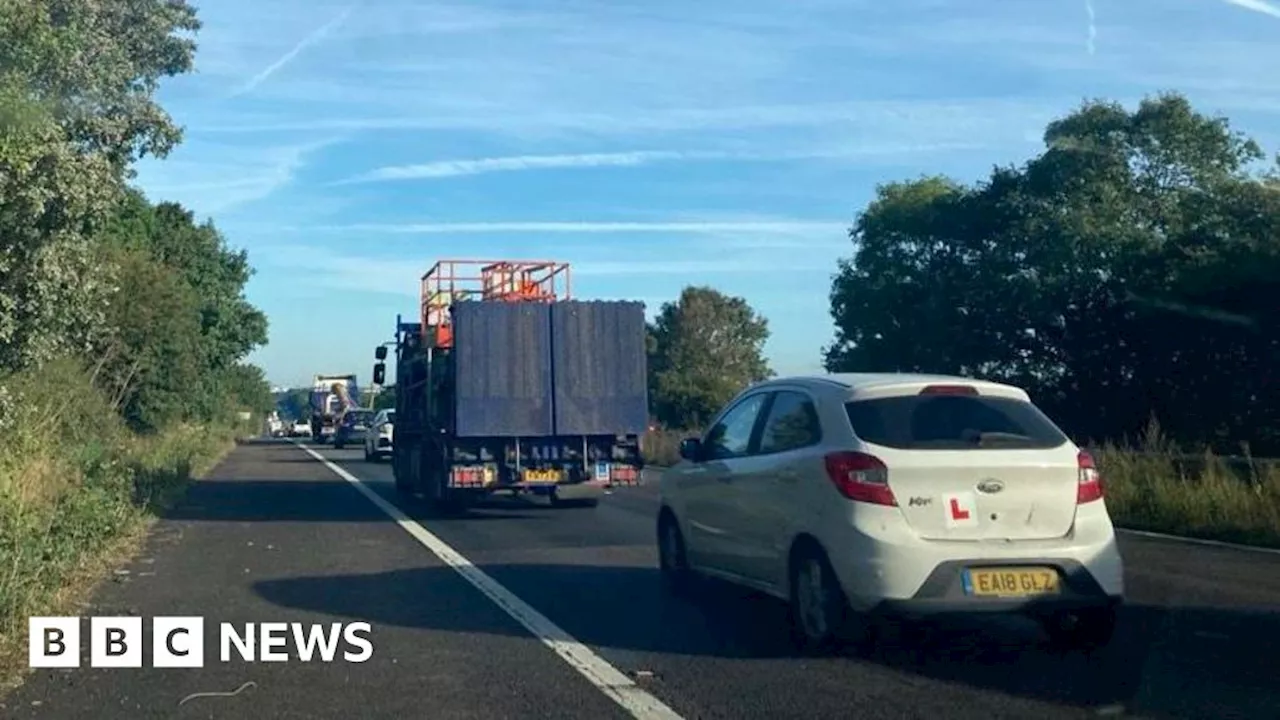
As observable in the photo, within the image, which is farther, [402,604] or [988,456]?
[402,604]

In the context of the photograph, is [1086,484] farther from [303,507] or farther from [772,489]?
[303,507]

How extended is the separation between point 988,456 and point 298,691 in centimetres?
415

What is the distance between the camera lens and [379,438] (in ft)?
139

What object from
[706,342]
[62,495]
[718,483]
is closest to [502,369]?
[62,495]

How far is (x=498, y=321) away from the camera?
1980cm

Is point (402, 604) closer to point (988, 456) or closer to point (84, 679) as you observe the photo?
point (84, 679)

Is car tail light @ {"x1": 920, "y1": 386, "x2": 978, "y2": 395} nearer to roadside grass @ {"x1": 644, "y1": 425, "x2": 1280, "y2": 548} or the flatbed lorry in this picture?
roadside grass @ {"x1": 644, "y1": 425, "x2": 1280, "y2": 548}

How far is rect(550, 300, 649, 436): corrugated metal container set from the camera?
65.5 ft

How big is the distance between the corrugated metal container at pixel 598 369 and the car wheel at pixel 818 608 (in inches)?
412

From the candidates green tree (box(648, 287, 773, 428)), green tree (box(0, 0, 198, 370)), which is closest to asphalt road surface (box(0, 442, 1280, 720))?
green tree (box(0, 0, 198, 370))

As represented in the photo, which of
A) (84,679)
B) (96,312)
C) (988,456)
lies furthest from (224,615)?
(96,312)

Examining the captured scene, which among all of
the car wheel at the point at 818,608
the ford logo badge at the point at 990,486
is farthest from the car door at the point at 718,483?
the ford logo badge at the point at 990,486

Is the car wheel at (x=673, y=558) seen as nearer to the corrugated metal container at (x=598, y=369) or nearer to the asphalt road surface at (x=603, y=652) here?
the asphalt road surface at (x=603, y=652)

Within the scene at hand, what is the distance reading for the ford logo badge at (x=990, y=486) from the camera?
8930 mm
